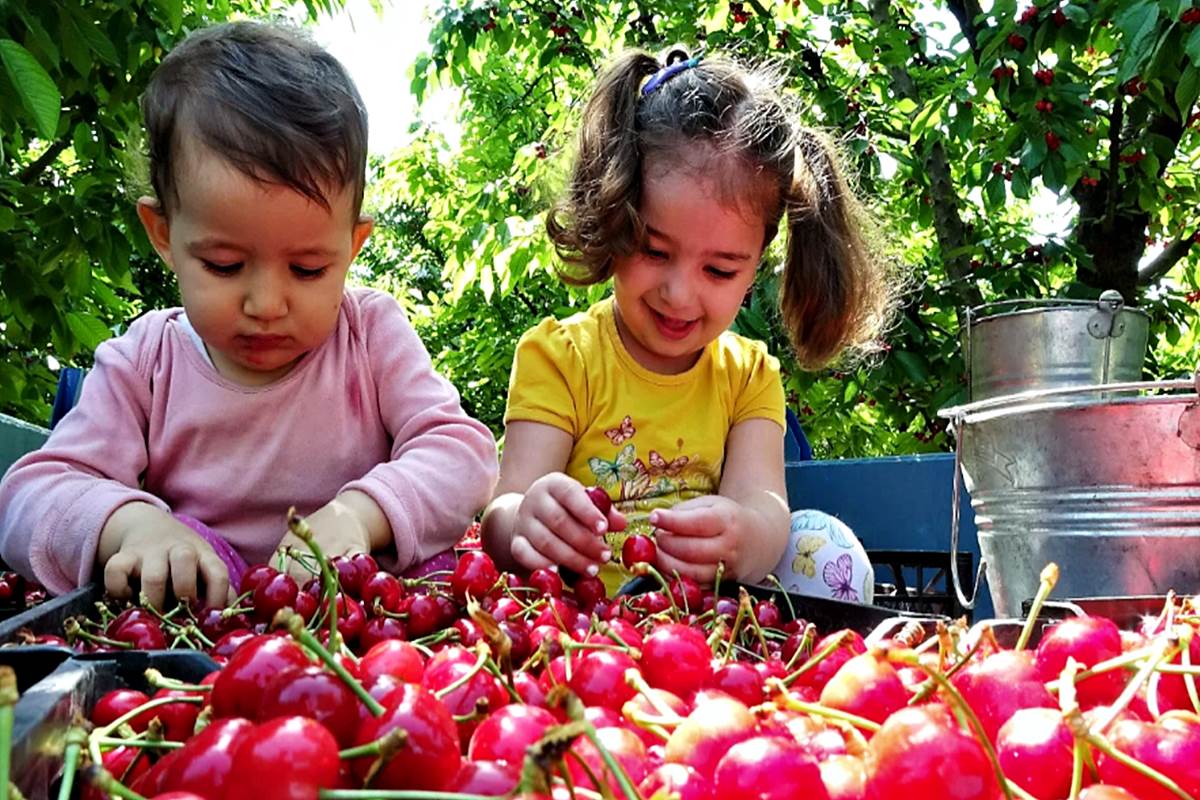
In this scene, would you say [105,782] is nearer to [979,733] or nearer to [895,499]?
[979,733]

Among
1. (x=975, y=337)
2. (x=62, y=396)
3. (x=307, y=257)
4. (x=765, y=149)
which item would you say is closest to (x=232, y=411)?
(x=307, y=257)

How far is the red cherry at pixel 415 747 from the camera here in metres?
0.46

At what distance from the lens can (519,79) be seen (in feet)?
27.0

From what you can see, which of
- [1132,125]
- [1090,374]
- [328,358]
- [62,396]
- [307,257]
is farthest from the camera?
[1132,125]

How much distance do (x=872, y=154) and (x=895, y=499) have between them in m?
2.40

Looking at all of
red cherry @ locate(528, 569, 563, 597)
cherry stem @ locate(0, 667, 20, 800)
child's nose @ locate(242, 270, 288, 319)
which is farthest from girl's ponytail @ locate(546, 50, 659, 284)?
cherry stem @ locate(0, 667, 20, 800)

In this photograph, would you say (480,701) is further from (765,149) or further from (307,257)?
(765,149)

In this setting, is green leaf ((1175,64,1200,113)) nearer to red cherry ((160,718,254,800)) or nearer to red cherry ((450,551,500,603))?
red cherry ((450,551,500,603))

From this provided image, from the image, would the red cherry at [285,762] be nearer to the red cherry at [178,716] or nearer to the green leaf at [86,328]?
the red cherry at [178,716]

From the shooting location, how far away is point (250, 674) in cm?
55

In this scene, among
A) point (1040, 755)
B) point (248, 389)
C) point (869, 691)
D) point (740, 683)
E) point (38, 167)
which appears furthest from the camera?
point (38, 167)

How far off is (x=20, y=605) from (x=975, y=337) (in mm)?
2759

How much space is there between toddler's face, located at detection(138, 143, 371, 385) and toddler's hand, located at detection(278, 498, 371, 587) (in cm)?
26

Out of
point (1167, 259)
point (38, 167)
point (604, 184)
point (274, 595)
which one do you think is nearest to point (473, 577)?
point (274, 595)
